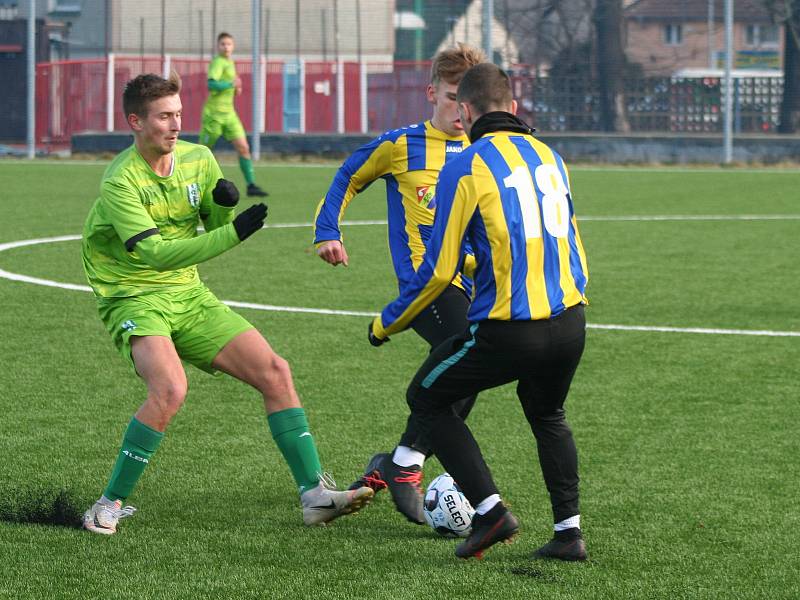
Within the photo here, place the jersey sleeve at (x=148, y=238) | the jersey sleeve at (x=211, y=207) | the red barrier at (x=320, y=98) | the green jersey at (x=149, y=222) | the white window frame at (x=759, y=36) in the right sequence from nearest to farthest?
the jersey sleeve at (x=148, y=238)
the green jersey at (x=149, y=222)
the jersey sleeve at (x=211, y=207)
the red barrier at (x=320, y=98)
the white window frame at (x=759, y=36)

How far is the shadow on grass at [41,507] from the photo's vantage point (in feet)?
17.8

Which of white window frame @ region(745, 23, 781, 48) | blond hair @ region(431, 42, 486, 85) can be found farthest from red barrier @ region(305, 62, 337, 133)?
blond hair @ region(431, 42, 486, 85)

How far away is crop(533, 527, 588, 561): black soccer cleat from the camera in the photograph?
4.93m

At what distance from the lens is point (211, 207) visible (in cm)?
579

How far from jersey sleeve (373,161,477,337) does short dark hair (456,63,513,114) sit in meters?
0.29

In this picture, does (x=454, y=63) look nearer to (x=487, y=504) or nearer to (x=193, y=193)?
(x=193, y=193)

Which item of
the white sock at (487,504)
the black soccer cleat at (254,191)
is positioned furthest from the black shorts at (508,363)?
the black soccer cleat at (254,191)

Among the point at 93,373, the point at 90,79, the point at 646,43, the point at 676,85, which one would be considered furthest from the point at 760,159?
the point at 93,373

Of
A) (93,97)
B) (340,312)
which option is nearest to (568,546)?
(340,312)

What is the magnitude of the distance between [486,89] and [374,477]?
1.73 meters

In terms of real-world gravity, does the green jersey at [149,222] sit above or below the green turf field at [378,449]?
above

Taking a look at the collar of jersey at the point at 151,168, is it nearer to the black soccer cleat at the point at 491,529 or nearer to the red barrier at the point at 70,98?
the black soccer cleat at the point at 491,529

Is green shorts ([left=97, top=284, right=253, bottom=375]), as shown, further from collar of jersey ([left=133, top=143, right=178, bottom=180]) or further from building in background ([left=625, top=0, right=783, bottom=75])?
building in background ([left=625, top=0, right=783, bottom=75])

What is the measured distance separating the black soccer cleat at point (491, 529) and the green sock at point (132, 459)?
50.4 inches
